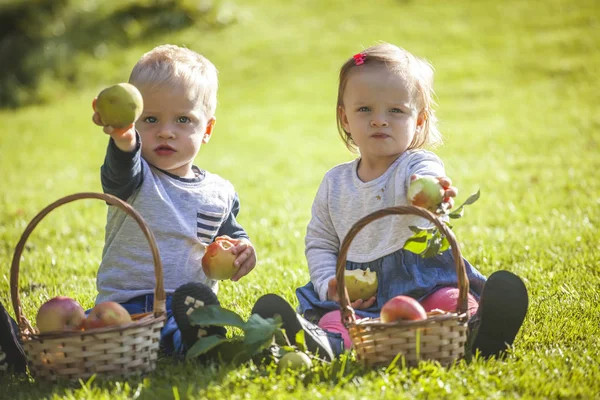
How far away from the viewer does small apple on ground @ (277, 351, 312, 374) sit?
2902 millimetres

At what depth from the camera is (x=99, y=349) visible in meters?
2.83

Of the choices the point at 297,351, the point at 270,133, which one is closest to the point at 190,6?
the point at 270,133

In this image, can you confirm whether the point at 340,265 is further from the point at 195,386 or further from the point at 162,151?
the point at 162,151

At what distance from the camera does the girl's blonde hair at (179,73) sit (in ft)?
11.7

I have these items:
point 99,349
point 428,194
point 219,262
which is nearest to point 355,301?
point 219,262

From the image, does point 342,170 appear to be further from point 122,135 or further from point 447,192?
point 122,135

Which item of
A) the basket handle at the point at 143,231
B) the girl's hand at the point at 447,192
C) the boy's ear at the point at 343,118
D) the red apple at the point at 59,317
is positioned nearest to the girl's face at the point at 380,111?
the boy's ear at the point at 343,118

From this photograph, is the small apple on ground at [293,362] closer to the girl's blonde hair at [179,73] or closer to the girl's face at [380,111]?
the girl's face at [380,111]

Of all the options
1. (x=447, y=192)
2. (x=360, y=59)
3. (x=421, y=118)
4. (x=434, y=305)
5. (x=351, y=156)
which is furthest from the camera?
(x=351, y=156)

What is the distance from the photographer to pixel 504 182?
7.47 meters

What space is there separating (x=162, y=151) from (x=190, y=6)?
52.3 ft

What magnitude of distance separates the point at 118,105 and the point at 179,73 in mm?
728

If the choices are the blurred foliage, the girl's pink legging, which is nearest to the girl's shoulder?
the girl's pink legging

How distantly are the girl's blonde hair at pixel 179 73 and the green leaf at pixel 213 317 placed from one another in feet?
3.73
